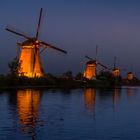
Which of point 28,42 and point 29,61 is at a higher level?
point 28,42

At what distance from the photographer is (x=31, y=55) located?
91.2m

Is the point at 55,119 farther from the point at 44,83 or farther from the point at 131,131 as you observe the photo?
the point at 44,83

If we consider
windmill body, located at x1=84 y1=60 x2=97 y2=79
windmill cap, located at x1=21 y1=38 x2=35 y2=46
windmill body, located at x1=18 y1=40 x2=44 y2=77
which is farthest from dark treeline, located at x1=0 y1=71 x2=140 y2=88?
windmill cap, located at x1=21 y1=38 x2=35 y2=46

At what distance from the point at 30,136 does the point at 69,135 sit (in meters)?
1.89

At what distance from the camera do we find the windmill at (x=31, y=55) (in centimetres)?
9131

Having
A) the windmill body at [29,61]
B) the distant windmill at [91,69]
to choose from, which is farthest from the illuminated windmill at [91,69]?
the windmill body at [29,61]

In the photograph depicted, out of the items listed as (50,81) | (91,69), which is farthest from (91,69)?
(50,81)

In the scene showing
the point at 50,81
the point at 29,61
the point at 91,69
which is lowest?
the point at 50,81

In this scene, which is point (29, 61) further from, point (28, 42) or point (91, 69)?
point (91, 69)

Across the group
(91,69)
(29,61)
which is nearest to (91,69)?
(91,69)

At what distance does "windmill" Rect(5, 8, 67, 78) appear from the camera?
300 feet

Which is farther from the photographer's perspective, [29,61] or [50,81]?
[50,81]

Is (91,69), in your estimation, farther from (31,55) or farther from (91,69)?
(31,55)

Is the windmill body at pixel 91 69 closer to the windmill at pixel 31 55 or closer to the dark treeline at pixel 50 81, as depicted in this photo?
the dark treeline at pixel 50 81
